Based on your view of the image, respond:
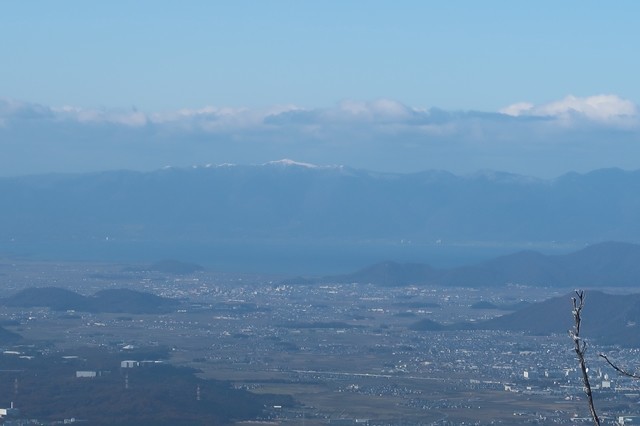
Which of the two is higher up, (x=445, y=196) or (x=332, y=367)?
(x=445, y=196)

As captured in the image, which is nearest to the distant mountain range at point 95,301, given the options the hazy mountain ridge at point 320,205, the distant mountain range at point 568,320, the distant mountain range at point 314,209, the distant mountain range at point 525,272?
the distant mountain range at point 568,320

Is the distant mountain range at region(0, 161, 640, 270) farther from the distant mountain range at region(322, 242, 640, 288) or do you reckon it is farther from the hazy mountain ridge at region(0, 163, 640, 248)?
the distant mountain range at region(322, 242, 640, 288)

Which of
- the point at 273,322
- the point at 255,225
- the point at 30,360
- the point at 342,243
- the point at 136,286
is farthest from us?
the point at 255,225

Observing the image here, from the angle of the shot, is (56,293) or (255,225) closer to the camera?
(56,293)

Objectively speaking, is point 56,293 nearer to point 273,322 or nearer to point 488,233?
point 273,322

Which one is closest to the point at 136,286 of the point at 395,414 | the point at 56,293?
the point at 56,293

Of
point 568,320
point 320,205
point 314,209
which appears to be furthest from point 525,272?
point 320,205

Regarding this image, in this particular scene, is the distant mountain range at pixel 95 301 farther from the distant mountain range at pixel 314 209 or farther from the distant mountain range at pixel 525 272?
the distant mountain range at pixel 314 209

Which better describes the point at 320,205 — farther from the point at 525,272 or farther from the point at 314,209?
the point at 525,272
